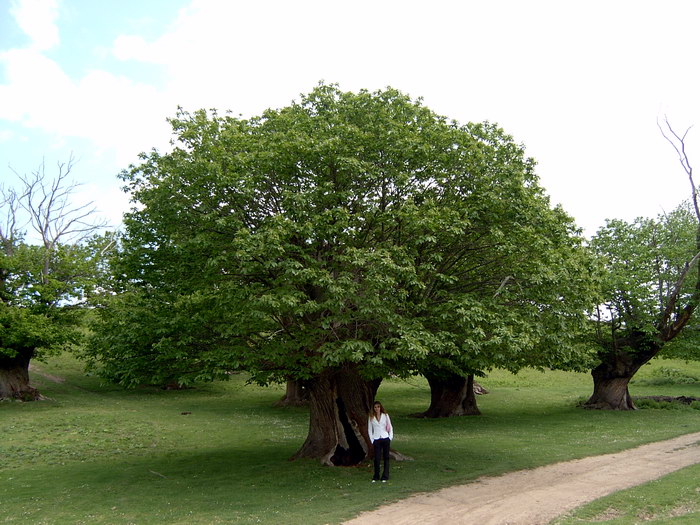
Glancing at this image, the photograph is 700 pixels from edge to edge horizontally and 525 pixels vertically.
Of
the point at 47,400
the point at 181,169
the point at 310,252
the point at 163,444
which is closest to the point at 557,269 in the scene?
the point at 310,252

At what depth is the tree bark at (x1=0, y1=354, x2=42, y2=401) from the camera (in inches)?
1421

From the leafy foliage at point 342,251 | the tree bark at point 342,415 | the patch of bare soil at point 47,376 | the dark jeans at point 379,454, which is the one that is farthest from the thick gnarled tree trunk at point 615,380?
the patch of bare soil at point 47,376

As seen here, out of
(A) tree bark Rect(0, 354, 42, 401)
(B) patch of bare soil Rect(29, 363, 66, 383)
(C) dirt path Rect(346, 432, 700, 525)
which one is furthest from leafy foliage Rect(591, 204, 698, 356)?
(B) patch of bare soil Rect(29, 363, 66, 383)

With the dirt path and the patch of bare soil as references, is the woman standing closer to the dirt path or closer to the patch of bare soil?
the dirt path

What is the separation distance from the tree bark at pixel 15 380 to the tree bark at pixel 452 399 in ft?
84.8

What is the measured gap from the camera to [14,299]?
35438 mm

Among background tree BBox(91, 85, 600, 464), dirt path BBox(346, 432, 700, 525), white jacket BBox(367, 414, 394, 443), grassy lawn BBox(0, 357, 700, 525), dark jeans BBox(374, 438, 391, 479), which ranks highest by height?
background tree BBox(91, 85, 600, 464)

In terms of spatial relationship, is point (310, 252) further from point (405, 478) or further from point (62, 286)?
point (62, 286)

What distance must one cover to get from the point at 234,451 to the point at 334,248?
11.7 m

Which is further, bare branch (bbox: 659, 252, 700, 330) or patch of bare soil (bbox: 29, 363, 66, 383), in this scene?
patch of bare soil (bbox: 29, 363, 66, 383)

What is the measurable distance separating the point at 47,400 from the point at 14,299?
23.9 feet

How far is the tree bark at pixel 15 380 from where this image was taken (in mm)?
36094

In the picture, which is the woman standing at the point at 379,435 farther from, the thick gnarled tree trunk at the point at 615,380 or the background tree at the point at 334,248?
the thick gnarled tree trunk at the point at 615,380

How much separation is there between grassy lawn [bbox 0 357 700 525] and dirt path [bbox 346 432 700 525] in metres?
0.70
